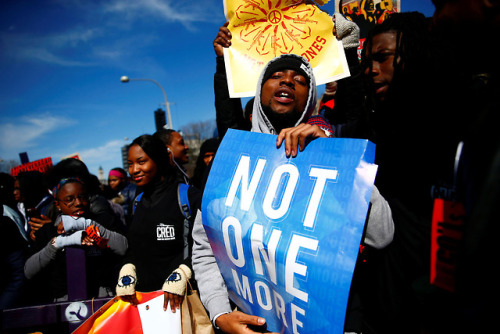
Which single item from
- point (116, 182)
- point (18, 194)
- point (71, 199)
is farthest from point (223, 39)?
point (116, 182)

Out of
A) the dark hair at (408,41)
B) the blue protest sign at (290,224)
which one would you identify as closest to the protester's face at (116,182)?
the blue protest sign at (290,224)

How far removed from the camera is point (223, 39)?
2025 mm

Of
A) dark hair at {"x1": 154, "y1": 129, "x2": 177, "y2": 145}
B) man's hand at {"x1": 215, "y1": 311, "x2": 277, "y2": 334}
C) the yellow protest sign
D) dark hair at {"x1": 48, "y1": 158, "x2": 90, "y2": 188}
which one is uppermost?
the yellow protest sign

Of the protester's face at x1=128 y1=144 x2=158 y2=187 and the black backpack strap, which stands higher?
the protester's face at x1=128 y1=144 x2=158 y2=187

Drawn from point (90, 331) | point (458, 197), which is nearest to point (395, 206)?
point (458, 197)

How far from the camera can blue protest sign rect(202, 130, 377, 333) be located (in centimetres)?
91

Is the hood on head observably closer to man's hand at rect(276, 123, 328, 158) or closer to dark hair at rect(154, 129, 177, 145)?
man's hand at rect(276, 123, 328, 158)

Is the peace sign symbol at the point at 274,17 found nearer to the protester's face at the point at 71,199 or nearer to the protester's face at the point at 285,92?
the protester's face at the point at 285,92

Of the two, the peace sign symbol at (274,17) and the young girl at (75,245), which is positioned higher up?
the peace sign symbol at (274,17)

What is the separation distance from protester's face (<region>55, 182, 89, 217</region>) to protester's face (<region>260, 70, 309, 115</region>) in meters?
2.12

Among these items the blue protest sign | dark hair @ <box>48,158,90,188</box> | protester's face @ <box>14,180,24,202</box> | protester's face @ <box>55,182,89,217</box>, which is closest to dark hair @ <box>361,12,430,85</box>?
the blue protest sign

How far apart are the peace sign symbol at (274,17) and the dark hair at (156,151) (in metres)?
1.47

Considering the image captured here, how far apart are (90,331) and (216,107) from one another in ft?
5.79

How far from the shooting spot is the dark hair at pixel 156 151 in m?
2.49
